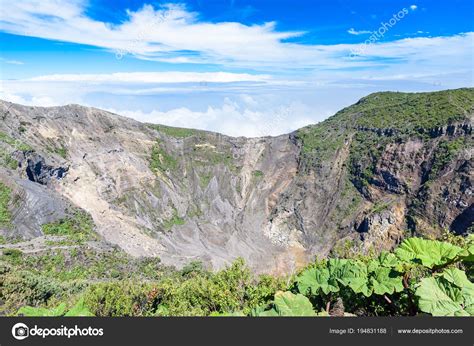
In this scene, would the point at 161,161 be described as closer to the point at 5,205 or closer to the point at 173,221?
the point at 173,221

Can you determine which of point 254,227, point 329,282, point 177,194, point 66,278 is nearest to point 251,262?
point 254,227

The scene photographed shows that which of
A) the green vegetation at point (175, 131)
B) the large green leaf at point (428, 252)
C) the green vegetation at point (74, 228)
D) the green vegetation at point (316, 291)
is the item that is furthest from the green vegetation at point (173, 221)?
the large green leaf at point (428, 252)

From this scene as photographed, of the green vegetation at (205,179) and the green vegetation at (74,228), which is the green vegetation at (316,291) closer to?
the green vegetation at (74,228)

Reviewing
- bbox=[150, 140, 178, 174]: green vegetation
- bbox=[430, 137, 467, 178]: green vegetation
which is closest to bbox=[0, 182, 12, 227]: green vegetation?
bbox=[150, 140, 178, 174]: green vegetation

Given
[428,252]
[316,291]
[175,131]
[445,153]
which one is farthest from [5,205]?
[445,153]

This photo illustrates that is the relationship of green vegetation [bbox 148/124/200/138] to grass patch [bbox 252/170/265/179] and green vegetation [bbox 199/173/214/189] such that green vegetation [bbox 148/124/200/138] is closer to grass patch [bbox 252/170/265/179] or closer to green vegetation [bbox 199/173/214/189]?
green vegetation [bbox 199/173/214/189]

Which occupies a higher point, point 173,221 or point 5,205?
point 5,205

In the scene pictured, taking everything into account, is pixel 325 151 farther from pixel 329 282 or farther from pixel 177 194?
pixel 329 282
